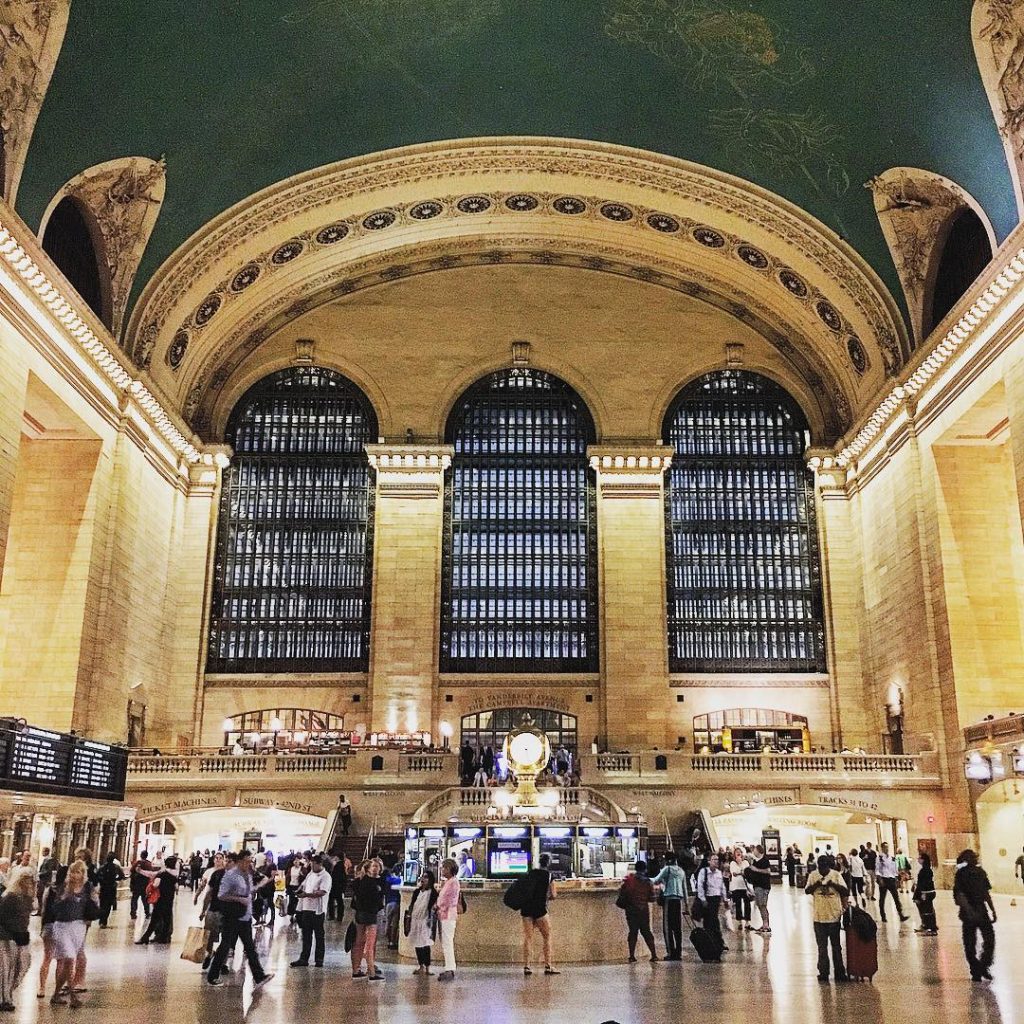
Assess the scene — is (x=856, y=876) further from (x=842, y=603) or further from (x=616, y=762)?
(x=842, y=603)

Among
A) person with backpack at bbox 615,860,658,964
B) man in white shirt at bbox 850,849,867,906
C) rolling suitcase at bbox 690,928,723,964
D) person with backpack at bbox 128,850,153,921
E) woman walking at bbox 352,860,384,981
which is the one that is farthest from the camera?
man in white shirt at bbox 850,849,867,906

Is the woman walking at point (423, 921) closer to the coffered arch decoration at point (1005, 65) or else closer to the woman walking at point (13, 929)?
the woman walking at point (13, 929)

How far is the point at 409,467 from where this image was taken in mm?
32188

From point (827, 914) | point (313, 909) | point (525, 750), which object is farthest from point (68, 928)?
point (525, 750)

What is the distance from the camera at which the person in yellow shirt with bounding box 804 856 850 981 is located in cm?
1002

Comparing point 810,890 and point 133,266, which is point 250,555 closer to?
point 133,266

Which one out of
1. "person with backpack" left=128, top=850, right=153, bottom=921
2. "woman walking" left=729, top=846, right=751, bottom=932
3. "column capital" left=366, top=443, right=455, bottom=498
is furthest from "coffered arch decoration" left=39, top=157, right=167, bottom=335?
"woman walking" left=729, top=846, right=751, bottom=932

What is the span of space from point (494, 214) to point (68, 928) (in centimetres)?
2603

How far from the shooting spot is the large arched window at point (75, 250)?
23.8 meters

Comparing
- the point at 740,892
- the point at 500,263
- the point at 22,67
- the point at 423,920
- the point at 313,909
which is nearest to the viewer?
the point at 423,920

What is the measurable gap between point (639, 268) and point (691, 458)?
5801mm

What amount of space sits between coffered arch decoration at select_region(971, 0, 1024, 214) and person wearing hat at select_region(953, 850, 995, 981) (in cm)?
1469

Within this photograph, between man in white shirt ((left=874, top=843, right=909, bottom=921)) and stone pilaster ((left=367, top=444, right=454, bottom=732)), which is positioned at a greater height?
stone pilaster ((left=367, top=444, right=454, bottom=732))

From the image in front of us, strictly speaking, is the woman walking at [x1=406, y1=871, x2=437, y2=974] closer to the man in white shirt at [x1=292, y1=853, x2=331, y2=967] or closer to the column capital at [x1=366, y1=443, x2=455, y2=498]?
the man in white shirt at [x1=292, y1=853, x2=331, y2=967]
